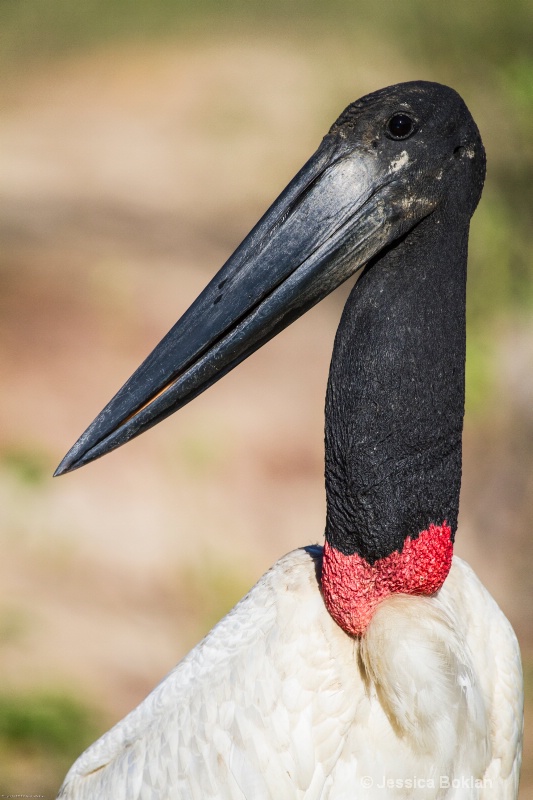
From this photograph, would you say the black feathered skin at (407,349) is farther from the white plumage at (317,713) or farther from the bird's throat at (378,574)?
the white plumage at (317,713)

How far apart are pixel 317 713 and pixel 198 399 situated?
14.3 feet

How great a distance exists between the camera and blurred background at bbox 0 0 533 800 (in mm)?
4910

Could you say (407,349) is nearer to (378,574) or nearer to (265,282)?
(265,282)

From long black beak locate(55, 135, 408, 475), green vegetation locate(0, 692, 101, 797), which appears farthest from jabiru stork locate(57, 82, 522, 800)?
green vegetation locate(0, 692, 101, 797)

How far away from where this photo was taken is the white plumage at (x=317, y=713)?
84.3 inches

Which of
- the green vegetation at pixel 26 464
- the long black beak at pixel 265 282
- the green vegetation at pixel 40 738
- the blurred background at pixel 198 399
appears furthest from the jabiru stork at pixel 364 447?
the green vegetation at pixel 26 464

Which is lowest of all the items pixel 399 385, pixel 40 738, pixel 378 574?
pixel 40 738

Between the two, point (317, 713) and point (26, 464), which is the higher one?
point (26, 464)

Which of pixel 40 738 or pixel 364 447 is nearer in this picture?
pixel 364 447

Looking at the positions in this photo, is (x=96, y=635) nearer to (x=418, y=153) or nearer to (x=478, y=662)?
(x=478, y=662)

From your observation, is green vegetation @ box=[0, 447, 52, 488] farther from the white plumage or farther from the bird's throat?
the bird's throat

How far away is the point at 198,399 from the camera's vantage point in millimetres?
6438

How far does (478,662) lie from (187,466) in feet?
12.4

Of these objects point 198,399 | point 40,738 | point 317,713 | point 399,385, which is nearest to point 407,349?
point 399,385
